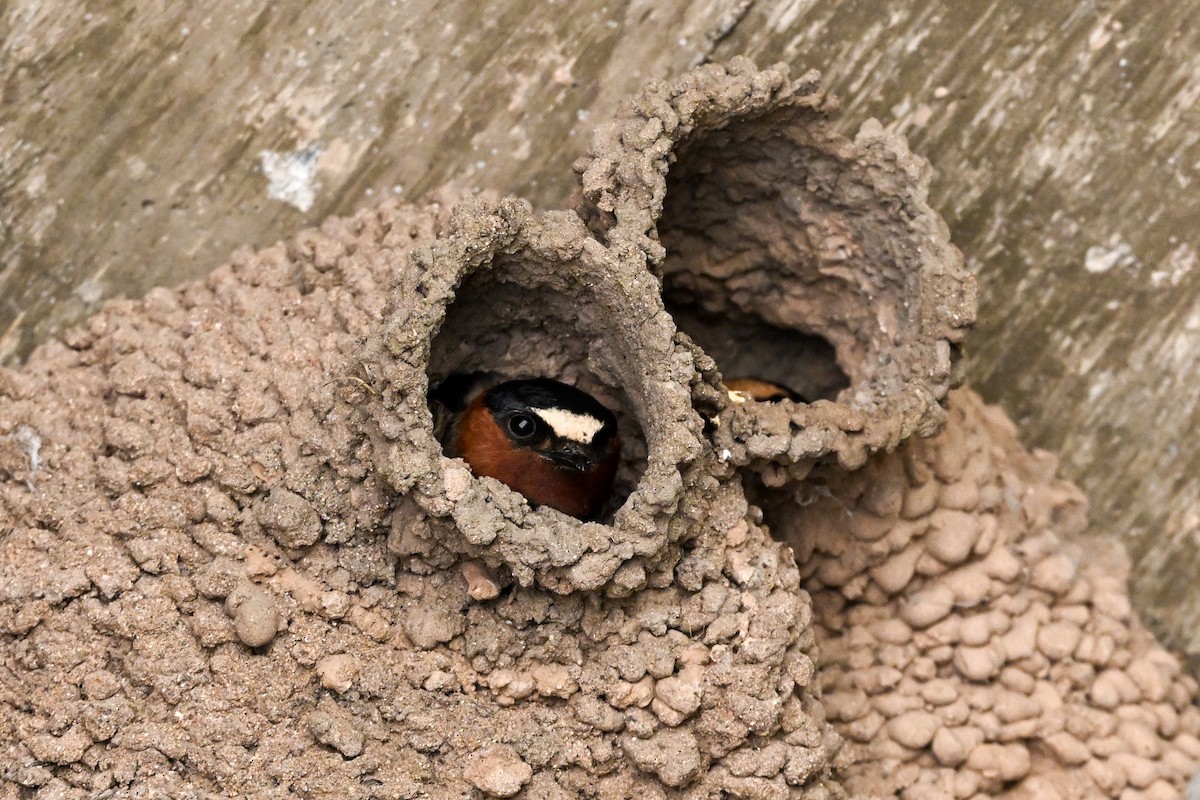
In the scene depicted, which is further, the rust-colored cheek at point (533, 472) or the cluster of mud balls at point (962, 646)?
the cluster of mud balls at point (962, 646)

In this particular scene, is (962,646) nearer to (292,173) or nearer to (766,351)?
(766,351)

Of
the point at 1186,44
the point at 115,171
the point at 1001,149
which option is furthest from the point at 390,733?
the point at 1186,44

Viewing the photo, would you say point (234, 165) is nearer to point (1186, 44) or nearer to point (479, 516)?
point (479, 516)

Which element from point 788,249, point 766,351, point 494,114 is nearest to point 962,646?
point 766,351

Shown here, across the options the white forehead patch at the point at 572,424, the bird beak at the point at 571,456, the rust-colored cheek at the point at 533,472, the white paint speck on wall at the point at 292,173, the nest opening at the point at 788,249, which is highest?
the nest opening at the point at 788,249

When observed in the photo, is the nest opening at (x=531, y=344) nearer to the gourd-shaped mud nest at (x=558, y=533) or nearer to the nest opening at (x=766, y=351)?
the gourd-shaped mud nest at (x=558, y=533)

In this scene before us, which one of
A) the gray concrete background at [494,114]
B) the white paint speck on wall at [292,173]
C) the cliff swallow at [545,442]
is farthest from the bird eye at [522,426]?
the white paint speck on wall at [292,173]
